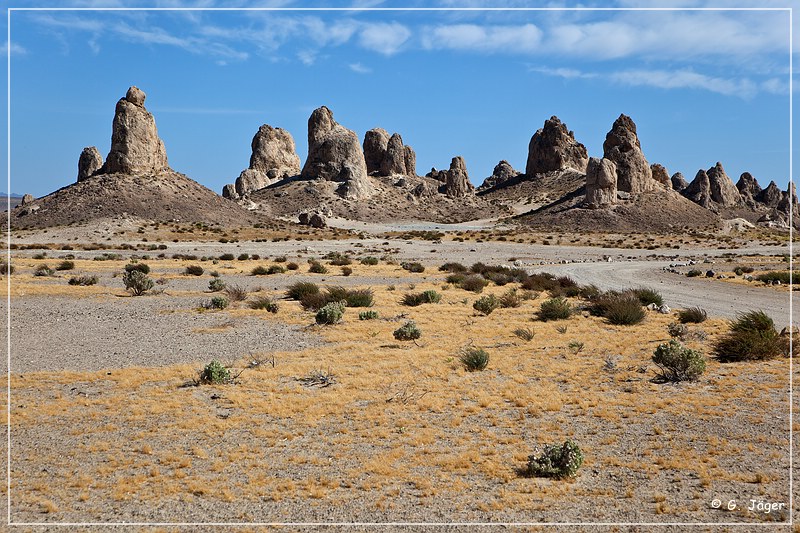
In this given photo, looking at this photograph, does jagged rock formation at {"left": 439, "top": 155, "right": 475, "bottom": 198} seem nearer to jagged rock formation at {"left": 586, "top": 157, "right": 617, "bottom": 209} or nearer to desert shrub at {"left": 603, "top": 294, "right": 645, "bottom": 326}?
jagged rock formation at {"left": 586, "top": 157, "right": 617, "bottom": 209}

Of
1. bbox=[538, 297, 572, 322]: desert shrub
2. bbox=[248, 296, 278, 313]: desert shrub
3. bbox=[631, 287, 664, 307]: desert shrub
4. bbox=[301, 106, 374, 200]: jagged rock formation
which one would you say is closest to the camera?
bbox=[538, 297, 572, 322]: desert shrub

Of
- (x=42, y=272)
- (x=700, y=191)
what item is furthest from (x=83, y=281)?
(x=700, y=191)

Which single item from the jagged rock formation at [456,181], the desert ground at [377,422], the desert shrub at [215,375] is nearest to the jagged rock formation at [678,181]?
the jagged rock formation at [456,181]

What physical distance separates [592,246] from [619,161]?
4368cm

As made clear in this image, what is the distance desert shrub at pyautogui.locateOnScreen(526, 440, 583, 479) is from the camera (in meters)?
7.75

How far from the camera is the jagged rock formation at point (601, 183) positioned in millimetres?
100938

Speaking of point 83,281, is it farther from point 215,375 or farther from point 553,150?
point 553,150

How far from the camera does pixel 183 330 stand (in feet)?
59.7

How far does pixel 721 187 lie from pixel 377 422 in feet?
471

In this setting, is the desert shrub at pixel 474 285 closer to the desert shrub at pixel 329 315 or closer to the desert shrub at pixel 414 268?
the desert shrub at pixel 414 268

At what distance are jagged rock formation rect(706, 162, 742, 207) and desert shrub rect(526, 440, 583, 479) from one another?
14167 cm

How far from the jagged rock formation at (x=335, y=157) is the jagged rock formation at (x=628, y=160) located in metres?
48.2

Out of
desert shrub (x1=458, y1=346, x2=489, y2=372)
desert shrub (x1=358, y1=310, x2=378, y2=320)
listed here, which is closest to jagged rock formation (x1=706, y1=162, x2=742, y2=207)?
desert shrub (x1=358, y1=310, x2=378, y2=320)

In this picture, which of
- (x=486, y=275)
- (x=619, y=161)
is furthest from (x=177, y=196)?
(x=619, y=161)
